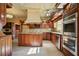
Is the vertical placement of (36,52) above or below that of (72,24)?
below

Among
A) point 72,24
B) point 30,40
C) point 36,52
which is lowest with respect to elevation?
point 36,52

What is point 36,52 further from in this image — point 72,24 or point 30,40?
point 72,24

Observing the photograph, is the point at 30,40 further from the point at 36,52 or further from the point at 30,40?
the point at 36,52

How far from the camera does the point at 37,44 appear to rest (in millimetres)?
6453

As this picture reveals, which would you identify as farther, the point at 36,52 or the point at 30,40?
the point at 30,40

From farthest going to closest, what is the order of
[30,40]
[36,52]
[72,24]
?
[30,40] → [36,52] → [72,24]

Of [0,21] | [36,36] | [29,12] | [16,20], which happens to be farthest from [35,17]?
[0,21]

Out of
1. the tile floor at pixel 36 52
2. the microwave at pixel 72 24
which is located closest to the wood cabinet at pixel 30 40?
the tile floor at pixel 36 52

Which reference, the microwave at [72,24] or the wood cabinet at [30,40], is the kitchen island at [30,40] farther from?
the microwave at [72,24]

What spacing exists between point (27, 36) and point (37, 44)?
1.83ft

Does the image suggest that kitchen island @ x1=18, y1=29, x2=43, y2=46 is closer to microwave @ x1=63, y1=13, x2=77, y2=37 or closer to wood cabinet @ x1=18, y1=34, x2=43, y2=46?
wood cabinet @ x1=18, y1=34, x2=43, y2=46

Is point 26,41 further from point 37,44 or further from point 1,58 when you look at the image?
point 1,58

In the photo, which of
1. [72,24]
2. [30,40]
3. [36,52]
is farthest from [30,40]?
[72,24]

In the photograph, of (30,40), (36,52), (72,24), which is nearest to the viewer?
(72,24)
